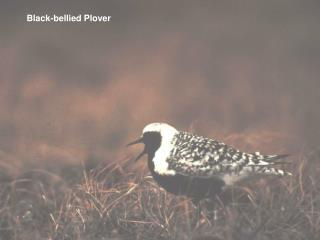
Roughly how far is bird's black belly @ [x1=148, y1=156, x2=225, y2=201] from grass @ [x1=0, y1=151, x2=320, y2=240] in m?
0.11

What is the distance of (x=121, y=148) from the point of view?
285 inches

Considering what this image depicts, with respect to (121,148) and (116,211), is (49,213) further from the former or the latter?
(121,148)

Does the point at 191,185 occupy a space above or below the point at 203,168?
below

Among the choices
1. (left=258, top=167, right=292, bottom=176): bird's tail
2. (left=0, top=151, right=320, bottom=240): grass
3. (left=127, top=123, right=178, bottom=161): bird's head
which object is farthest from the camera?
(left=127, top=123, right=178, bottom=161): bird's head

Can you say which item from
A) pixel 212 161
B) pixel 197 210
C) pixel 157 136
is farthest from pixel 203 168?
pixel 157 136

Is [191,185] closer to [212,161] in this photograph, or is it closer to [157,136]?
[212,161]

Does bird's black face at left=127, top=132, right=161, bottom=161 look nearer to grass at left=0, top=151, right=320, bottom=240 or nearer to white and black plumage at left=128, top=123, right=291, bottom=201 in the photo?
white and black plumage at left=128, top=123, right=291, bottom=201

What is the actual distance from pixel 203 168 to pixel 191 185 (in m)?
0.16

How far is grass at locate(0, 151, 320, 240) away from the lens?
517 cm

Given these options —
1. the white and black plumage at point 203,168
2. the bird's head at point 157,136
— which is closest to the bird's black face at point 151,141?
the bird's head at point 157,136

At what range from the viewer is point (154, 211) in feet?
18.1

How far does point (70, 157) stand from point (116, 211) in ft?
3.70

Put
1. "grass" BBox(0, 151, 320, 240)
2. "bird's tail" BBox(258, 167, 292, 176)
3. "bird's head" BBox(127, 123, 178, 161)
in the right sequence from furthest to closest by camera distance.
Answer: "bird's head" BBox(127, 123, 178, 161) → "bird's tail" BBox(258, 167, 292, 176) → "grass" BBox(0, 151, 320, 240)

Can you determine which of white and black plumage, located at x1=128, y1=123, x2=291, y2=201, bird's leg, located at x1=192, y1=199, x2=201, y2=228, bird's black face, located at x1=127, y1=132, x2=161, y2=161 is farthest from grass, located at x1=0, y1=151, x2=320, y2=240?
bird's black face, located at x1=127, y1=132, x2=161, y2=161
